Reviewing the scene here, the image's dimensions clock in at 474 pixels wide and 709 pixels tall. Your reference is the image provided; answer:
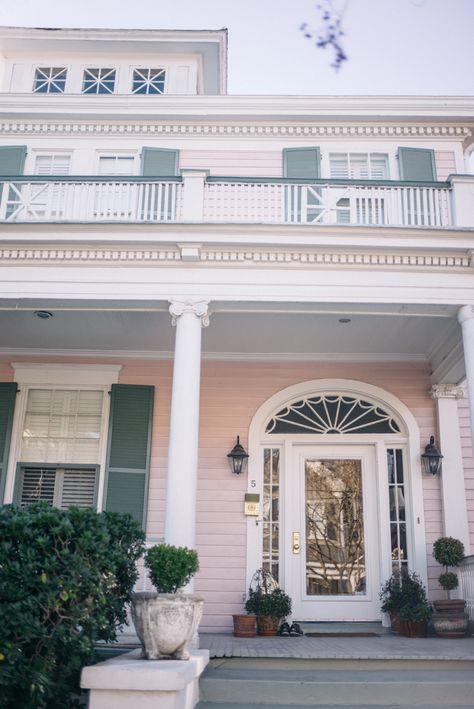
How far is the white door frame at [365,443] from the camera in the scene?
8711mm

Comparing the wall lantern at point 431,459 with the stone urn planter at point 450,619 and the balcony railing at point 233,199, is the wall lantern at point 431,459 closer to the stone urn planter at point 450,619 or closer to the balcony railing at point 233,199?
the stone urn planter at point 450,619

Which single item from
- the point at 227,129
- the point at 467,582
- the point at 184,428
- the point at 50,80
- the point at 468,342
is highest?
the point at 50,80

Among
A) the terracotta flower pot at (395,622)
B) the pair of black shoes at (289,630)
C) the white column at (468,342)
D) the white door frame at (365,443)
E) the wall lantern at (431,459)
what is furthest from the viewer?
the wall lantern at (431,459)

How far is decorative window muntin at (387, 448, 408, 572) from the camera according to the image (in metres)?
8.75

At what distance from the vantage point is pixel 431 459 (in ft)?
29.1

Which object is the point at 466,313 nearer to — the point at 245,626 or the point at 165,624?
the point at 245,626

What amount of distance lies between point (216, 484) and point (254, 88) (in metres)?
6.08

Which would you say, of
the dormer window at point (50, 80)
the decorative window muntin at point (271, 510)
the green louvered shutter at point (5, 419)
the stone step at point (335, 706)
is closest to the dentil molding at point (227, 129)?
the dormer window at point (50, 80)

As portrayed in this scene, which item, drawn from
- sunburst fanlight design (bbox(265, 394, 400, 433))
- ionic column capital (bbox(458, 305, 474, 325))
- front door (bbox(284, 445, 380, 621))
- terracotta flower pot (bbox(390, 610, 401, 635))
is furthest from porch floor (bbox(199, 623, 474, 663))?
ionic column capital (bbox(458, 305, 474, 325))

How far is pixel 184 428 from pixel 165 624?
2.07m

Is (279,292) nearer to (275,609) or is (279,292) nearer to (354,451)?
(354,451)

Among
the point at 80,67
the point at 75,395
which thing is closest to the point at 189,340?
the point at 75,395

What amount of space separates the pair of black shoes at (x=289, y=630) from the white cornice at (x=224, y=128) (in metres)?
6.68

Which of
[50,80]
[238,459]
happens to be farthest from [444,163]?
[50,80]
